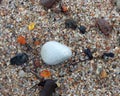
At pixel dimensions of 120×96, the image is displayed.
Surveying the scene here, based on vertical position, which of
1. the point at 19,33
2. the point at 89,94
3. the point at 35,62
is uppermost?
the point at 19,33

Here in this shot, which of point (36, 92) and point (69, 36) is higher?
point (69, 36)

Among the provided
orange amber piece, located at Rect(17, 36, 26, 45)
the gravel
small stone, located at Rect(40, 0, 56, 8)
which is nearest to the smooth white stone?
the gravel

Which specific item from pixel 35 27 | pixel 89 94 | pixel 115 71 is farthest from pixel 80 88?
pixel 35 27

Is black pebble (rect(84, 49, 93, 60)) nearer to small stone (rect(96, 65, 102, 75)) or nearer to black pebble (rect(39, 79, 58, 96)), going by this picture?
small stone (rect(96, 65, 102, 75))

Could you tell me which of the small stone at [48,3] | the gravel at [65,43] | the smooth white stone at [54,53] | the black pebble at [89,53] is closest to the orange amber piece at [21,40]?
the gravel at [65,43]

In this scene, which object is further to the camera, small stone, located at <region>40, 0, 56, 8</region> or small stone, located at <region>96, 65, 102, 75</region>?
small stone, located at <region>40, 0, 56, 8</region>

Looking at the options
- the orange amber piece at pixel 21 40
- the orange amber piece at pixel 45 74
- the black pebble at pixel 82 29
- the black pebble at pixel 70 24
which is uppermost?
the black pebble at pixel 70 24

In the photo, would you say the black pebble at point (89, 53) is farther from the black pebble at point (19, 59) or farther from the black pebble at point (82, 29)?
the black pebble at point (19, 59)

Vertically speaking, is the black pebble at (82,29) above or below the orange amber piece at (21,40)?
above

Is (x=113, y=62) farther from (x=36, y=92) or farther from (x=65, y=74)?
(x=36, y=92)
